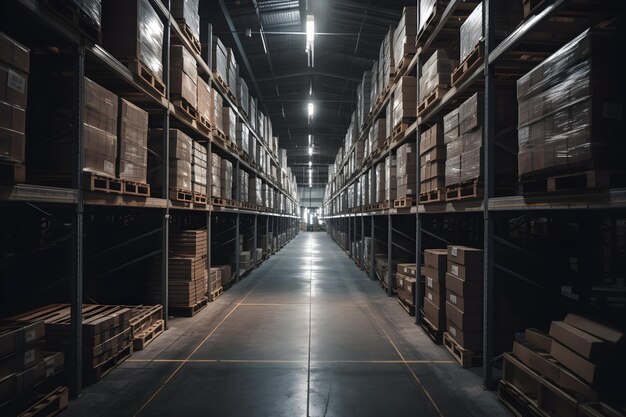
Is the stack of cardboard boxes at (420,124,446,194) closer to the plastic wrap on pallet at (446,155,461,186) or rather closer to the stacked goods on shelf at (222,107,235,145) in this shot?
the plastic wrap on pallet at (446,155,461,186)

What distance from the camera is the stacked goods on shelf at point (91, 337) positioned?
384 cm

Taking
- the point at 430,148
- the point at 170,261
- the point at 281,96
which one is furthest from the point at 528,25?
the point at 281,96

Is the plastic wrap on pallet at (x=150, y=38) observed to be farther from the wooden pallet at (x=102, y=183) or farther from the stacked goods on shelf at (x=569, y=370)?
the stacked goods on shelf at (x=569, y=370)

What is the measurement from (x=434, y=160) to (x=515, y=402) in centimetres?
328

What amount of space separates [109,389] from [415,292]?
4.79 meters

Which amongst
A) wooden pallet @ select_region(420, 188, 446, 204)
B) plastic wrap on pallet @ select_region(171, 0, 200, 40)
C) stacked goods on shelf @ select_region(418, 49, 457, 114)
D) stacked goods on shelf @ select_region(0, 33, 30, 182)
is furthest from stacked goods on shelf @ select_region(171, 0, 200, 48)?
wooden pallet @ select_region(420, 188, 446, 204)

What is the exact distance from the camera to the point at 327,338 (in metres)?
5.48

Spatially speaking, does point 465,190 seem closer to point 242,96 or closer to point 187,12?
point 187,12

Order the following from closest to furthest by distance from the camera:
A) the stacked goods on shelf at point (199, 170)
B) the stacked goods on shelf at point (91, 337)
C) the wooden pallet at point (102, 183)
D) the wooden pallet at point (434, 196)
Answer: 1. the wooden pallet at point (102, 183)
2. the stacked goods on shelf at point (91, 337)
3. the wooden pallet at point (434, 196)
4. the stacked goods on shelf at point (199, 170)

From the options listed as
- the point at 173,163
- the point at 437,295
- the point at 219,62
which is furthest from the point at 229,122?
the point at 437,295

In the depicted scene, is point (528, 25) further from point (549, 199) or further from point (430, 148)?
point (430, 148)

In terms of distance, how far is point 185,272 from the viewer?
655 cm

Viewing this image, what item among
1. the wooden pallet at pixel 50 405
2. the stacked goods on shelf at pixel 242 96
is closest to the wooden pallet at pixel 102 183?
the wooden pallet at pixel 50 405

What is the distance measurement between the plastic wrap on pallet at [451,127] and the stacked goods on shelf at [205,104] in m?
4.40
